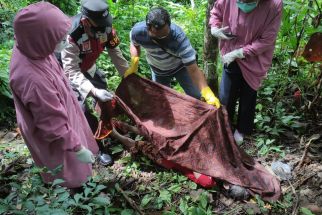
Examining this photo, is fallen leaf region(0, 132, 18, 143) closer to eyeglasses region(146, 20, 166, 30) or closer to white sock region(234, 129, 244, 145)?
eyeglasses region(146, 20, 166, 30)

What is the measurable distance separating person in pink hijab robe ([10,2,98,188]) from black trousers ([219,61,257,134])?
175cm

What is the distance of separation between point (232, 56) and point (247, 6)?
0.49 meters

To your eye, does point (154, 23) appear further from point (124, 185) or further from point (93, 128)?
point (124, 185)

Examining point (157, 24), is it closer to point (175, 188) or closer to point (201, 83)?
point (201, 83)

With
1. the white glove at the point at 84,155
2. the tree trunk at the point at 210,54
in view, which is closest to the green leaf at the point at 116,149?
the white glove at the point at 84,155

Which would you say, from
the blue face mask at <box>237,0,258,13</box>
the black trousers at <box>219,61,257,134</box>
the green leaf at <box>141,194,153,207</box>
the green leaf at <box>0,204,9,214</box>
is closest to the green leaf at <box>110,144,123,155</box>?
the green leaf at <box>141,194,153,207</box>

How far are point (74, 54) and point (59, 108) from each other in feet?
3.04

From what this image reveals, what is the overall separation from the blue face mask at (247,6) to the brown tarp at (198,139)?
36.9 inches

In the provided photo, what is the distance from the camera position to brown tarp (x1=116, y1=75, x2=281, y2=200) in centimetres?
313

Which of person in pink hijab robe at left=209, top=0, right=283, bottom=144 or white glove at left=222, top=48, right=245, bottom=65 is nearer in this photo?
person in pink hijab robe at left=209, top=0, right=283, bottom=144

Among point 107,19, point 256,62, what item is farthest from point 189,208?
point 107,19

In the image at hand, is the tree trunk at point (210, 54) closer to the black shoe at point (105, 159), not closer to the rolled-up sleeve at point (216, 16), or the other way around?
the rolled-up sleeve at point (216, 16)

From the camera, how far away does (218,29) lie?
3.45m

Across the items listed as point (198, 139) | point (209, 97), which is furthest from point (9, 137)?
point (209, 97)
